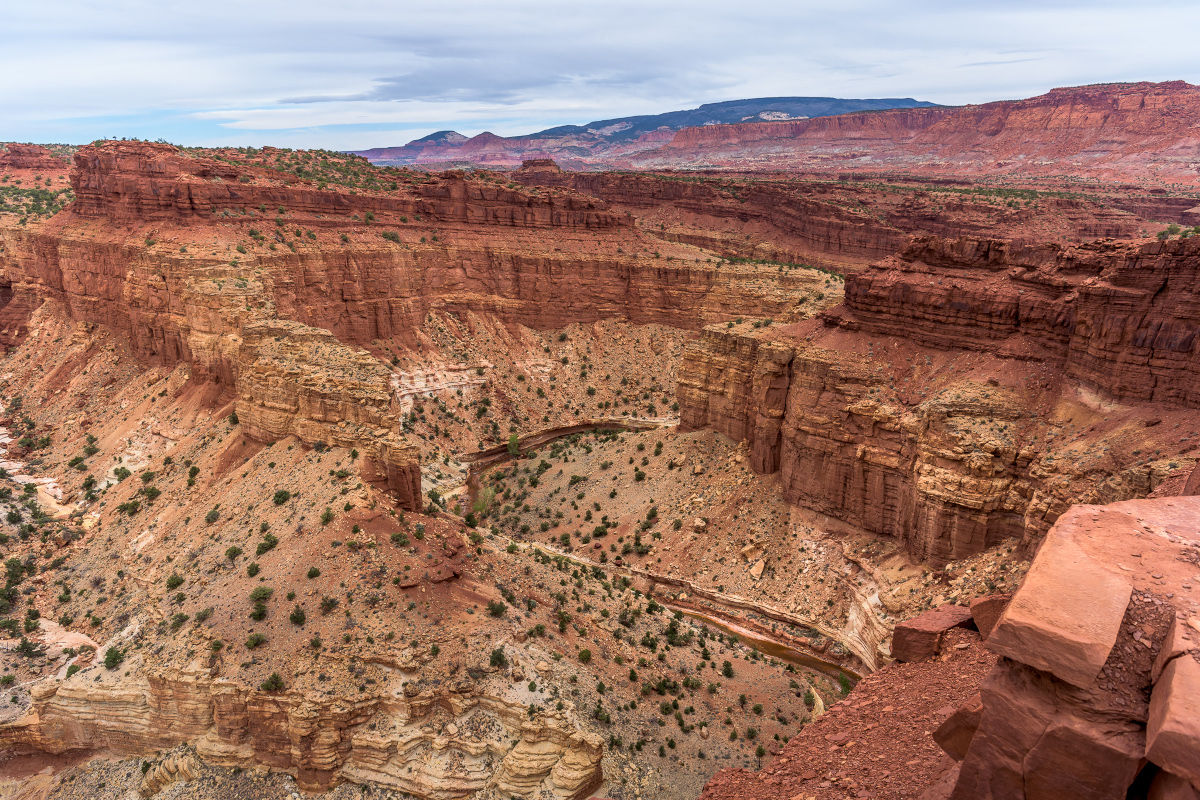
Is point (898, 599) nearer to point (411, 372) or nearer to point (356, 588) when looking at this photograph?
point (356, 588)

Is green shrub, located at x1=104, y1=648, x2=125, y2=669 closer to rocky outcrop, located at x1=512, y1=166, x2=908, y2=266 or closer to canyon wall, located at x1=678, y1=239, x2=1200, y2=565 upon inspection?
canyon wall, located at x1=678, y1=239, x2=1200, y2=565

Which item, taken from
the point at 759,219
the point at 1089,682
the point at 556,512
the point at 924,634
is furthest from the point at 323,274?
the point at 759,219

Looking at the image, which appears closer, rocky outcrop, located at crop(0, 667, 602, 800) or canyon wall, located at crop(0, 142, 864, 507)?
rocky outcrop, located at crop(0, 667, 602, 800)

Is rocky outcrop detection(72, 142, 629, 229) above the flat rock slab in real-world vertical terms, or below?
above

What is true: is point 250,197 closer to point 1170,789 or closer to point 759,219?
point 1170,789

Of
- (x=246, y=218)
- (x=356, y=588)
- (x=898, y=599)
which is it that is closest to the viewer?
(x=356, y=588)

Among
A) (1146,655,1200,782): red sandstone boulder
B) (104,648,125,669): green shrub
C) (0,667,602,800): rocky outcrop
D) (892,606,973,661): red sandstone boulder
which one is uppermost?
(1146,655,1200,782): red sandstone boulder

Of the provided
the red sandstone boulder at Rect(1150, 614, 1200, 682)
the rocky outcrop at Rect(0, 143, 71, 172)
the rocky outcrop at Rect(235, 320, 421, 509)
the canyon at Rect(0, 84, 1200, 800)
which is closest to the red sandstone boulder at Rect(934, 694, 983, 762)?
the canyon at Rect(0, 84, 1200, 800)

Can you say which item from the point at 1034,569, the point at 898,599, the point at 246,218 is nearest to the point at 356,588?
the point at 1034,569
